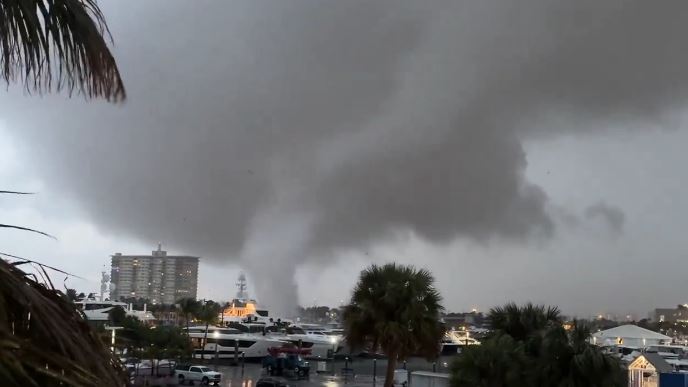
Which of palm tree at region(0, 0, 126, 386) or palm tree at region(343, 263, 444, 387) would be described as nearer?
palm tree at region(0, 0, 126, 386)

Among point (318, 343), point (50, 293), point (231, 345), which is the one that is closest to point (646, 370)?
point (50, 293)

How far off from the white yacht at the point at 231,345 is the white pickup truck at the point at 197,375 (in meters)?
21.7

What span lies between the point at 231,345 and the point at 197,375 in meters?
25.4

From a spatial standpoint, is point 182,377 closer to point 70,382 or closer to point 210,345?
point 210,345

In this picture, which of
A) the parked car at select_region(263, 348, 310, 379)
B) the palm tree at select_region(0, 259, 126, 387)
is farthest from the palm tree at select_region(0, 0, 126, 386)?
the parked car at select_region(263, 348, 310, 379)

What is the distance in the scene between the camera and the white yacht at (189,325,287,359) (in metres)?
64.6

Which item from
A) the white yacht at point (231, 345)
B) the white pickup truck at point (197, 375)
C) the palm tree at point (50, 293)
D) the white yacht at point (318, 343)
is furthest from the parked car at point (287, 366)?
the palm tree at point (50, 293)

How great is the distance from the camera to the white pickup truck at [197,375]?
132ft

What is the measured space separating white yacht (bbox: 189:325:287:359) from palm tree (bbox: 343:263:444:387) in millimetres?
44689

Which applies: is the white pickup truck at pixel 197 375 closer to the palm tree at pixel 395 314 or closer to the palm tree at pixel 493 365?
the palm tree at pixel 395 314

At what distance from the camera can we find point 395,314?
834 inches

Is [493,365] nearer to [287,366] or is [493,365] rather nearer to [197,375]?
[197,375]

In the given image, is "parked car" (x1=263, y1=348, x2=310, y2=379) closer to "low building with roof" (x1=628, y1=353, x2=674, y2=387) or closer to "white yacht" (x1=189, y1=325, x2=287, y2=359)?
"white yacht" (x1=189, y1=325, x2=287, y2=359)

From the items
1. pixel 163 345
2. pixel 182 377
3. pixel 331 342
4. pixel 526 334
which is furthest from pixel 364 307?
pixel 331 342
